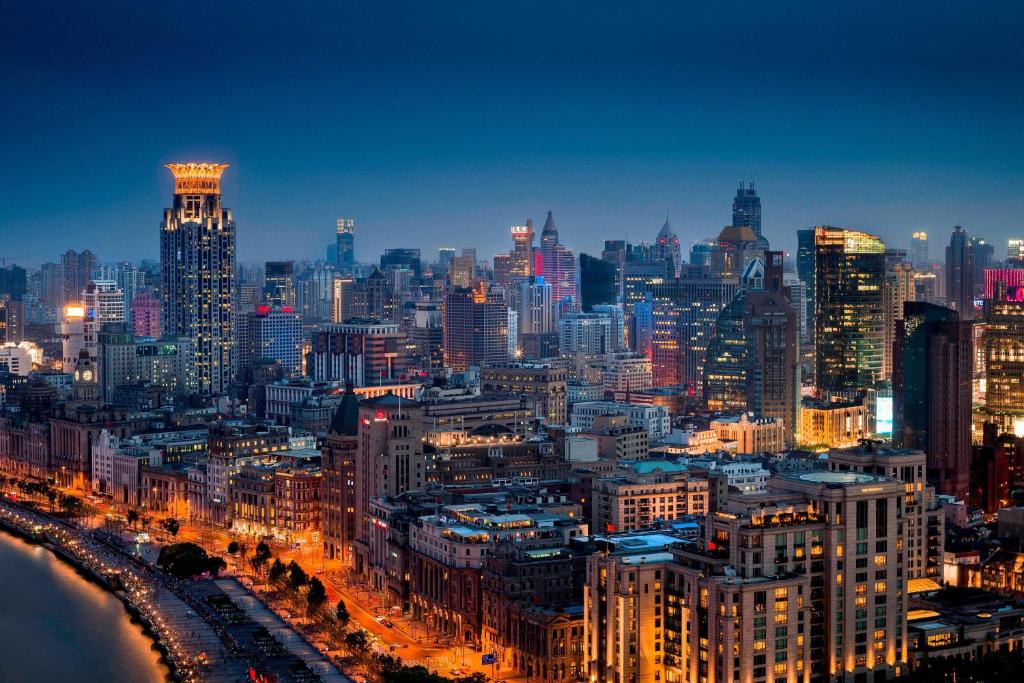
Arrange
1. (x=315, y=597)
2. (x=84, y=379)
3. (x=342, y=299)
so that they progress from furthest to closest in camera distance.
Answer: (x=342, y=299), (x=84, y=379), (x=315, y=597)

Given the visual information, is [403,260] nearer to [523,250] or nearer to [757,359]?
[523,250]

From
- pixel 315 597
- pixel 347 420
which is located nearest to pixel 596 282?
pixel 347 420

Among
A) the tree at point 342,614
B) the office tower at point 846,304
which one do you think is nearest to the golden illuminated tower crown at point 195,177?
the office tower at point 846,304

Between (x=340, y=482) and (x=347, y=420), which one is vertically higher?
(x=347, y=420)

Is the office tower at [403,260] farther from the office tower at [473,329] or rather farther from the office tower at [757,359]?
the office tower at [757,359]

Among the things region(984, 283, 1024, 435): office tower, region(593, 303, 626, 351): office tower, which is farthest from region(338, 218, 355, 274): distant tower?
region(984, 283, 1024, 435): office tower

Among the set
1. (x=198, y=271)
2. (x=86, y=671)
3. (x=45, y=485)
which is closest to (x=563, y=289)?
(x=198, y=271)

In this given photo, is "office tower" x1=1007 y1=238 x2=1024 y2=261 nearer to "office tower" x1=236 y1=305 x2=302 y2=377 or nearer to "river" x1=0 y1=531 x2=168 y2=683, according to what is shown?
"office tower" x1=236 y1=305 x2=302 y2=377
